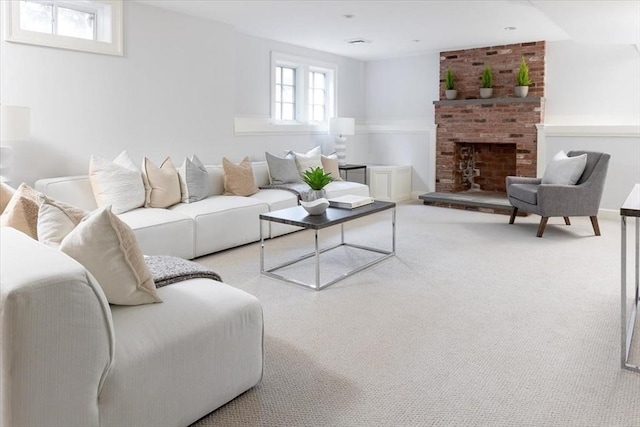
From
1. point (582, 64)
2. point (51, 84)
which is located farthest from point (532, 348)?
point (582, 64)

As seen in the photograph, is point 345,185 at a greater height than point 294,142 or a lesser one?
lesser

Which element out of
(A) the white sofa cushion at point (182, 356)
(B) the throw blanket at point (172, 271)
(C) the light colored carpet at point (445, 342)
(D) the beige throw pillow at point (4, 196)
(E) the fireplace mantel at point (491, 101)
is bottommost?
(C) the light colored carpet at point (445, 342)

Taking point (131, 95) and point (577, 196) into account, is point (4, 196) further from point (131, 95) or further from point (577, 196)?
point (577, 196)

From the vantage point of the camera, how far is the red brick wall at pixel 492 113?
6.59 m

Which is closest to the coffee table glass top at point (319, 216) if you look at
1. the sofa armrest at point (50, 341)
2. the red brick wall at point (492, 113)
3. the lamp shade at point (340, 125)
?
the sofa armrest at point (50, 341)

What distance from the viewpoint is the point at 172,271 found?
2.29 meters

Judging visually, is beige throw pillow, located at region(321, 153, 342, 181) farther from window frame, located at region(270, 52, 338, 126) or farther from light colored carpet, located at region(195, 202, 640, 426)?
light colored carpet, located at region(195, 202, 640, 426)

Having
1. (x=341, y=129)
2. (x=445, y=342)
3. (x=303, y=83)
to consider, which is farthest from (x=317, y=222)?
(x=303, y=83)

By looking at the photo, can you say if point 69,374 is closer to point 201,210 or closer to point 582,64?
point 201,210

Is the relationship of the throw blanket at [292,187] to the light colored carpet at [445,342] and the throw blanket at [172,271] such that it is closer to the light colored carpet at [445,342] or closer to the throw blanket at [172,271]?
the light colored carpet at [445,342]

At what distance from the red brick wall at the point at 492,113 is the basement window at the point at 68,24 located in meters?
4.59

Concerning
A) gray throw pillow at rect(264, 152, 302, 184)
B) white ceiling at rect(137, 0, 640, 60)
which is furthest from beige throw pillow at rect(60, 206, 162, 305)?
gray throw pillow at rect(264, 152, 302, 184)

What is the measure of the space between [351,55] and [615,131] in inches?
148

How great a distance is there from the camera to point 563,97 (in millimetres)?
6523
